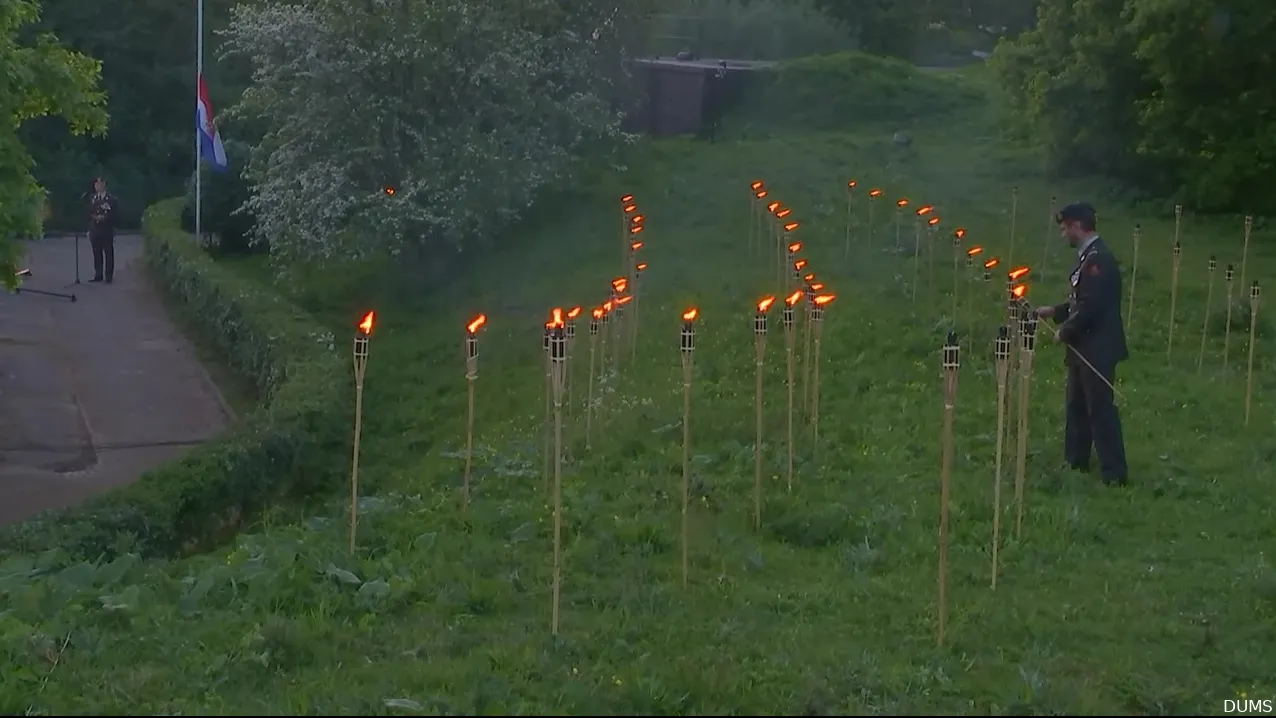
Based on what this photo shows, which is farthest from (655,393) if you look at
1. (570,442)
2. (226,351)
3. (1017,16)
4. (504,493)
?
(1017,16)

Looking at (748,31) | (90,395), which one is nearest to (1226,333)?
(90,395)

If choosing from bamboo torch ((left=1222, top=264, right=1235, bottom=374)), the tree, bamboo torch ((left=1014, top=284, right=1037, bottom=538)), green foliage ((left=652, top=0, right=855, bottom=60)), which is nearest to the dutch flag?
the tree

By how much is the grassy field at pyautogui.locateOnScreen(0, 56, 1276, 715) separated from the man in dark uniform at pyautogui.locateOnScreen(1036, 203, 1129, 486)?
0.78 ft

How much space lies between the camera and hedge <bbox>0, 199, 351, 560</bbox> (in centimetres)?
848

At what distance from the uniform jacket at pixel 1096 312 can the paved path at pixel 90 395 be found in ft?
23.3

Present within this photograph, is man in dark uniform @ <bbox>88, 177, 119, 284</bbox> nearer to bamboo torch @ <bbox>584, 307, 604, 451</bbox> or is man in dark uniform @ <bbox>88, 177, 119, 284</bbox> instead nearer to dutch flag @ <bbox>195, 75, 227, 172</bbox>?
dutch flag @ <bbox>195, 75, 227, 172</bbox>

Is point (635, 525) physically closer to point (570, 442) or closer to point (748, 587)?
point (748, 587)

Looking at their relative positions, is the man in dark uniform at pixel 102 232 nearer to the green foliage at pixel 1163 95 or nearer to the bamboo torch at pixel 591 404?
the green foliage at pixel 1163 95

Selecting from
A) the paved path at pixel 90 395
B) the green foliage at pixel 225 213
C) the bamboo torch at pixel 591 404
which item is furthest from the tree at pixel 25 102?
the green foliage at pixel 225 213

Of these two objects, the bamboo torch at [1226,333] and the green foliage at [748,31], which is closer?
the bamboo torch at [1226,333]

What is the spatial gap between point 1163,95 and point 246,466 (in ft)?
42.2

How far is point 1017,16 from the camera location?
35.9 m

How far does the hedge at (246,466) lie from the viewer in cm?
848

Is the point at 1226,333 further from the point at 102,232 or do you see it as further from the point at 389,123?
the point at 102,232
